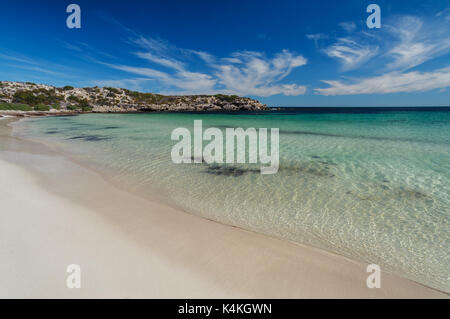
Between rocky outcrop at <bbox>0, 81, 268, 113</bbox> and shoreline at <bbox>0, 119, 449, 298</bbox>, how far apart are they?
69279 mm

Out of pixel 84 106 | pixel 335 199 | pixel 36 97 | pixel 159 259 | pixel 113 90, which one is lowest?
pixel 159 259

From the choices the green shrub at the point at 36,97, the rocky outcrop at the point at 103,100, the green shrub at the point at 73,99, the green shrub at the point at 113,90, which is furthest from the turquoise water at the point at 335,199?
the green shrub at the point at 113,90

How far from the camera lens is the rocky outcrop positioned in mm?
60094

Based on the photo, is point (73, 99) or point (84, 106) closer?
point (84, 106)

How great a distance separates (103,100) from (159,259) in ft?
308

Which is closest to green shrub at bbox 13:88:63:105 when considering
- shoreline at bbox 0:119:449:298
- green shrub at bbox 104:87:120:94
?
green shrub at bbox 104:87:120:94

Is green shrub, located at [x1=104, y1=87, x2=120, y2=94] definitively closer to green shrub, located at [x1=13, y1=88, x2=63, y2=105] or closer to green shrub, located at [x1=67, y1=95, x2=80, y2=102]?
green shrub, located at [x1=67, y1=95, x2=80, y2=102]

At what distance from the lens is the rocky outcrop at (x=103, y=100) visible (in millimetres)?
60094

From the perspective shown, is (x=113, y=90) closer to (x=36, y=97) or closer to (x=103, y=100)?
(x=103, y=100)

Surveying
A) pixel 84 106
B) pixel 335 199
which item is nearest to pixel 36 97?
pixel 84 106

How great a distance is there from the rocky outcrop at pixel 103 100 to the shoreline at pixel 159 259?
6928 cm

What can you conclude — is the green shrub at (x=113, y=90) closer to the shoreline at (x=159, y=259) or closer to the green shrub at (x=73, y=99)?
the green shrub at (x=73, y=99)

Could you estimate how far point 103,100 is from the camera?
78.3 m
